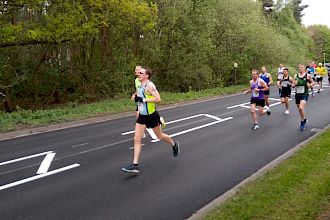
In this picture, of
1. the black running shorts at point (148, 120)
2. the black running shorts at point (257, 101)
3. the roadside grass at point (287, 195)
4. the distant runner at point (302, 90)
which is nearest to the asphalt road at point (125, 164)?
the distant runner at point (302, 90)

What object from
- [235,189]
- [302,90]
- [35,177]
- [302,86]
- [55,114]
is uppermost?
[302,86]

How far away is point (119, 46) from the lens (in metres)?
26.4

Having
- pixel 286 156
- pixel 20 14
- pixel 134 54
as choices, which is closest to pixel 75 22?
pixel 20 14

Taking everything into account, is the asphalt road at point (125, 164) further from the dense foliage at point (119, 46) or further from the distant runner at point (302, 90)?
the dense foliage at point (119, 46)

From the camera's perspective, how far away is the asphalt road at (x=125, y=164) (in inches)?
232

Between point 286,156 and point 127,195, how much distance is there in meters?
3.61

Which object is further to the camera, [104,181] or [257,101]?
[257,101]

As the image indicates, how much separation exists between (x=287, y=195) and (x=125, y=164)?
363 centimetres

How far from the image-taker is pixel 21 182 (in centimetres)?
732

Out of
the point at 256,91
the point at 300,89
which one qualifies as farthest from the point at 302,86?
the point at 256,91

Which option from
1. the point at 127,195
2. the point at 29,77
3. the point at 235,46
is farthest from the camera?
the point at 235,46

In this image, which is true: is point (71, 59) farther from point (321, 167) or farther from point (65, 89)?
point (321, 167)

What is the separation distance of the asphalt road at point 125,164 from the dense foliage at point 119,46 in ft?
24.1

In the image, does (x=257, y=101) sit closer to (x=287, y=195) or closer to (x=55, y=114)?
(x=287, y=195)
